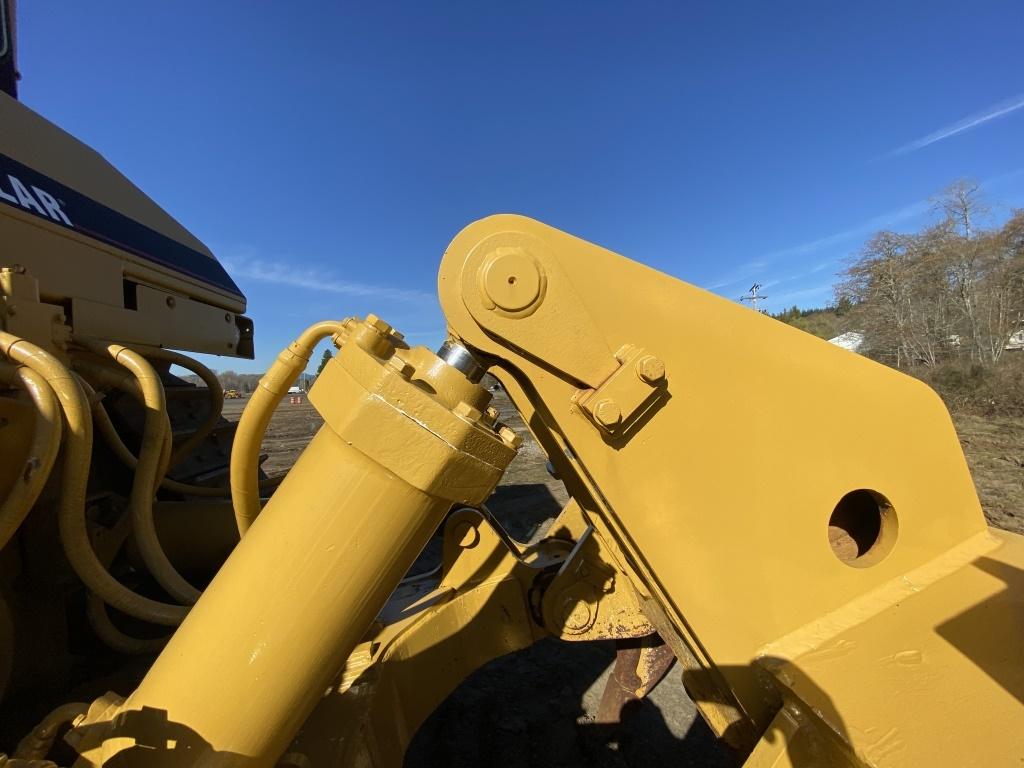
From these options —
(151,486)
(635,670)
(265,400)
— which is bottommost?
(635,670)

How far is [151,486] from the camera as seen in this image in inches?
61.4

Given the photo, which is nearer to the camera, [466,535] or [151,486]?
[151,486]

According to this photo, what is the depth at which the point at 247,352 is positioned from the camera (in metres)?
3.46

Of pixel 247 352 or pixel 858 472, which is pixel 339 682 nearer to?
pixel 858 472

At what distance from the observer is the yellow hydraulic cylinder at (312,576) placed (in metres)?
0.95

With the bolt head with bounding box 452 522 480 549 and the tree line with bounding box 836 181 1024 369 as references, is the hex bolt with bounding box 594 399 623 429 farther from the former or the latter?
the tree line with bounding box 836 181 1024 369

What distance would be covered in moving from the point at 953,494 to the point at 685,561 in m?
0.70

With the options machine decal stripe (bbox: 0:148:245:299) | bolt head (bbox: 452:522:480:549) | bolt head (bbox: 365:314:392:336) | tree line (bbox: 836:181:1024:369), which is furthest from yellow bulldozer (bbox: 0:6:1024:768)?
tree line (bbox: 836:181:1024:369)

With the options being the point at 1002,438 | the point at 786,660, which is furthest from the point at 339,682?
the point at 1002,438

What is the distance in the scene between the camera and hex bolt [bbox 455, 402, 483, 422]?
979mm

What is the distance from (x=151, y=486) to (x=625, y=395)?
143cm

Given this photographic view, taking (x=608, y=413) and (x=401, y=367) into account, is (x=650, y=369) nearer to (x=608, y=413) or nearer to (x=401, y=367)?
(x=608, y=413)

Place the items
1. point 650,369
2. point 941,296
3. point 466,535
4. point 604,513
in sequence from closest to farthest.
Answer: point 650,369
point 604,513
point 466,535
point 941,296

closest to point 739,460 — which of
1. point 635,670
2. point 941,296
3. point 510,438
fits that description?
point 510,438
